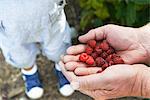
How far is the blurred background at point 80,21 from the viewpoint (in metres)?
1.89

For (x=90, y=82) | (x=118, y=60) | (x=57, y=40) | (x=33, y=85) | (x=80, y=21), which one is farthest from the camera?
(x=80, y=21)

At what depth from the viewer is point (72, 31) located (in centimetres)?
209

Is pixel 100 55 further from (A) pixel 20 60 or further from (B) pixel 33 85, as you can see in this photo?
(B) pixel 33 85

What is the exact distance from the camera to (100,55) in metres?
1.60

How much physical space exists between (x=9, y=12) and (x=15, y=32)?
0.09m

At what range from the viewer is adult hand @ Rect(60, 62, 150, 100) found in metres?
1.44

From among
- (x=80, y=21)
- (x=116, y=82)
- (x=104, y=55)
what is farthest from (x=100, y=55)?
(x=80, y=21)

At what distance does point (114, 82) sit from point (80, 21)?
2.37 feet

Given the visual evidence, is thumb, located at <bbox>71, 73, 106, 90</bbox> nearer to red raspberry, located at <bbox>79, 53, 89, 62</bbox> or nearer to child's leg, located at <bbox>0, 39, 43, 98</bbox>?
red raspberry, located at <bbox>79, 53, 89, 62</bbox>

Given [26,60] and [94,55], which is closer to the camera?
[94,55]

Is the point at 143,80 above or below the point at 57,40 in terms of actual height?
below

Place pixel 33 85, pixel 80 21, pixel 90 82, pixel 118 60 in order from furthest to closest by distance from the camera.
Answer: pixel 80 21 → pixel 33 85 → pixel 118 60 → pixel 90 82

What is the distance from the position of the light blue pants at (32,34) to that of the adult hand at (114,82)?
0.61 feet

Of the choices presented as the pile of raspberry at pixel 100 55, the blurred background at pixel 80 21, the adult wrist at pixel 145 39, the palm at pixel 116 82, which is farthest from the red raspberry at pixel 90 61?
the blurred background at pixel 80 21
